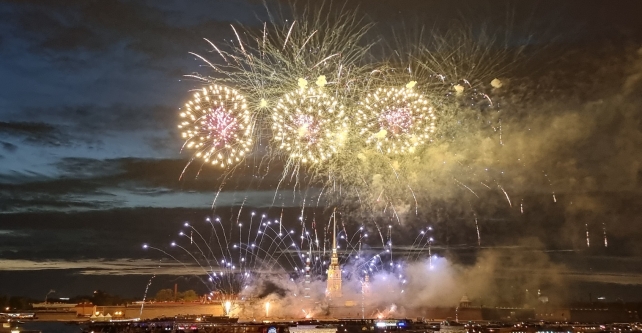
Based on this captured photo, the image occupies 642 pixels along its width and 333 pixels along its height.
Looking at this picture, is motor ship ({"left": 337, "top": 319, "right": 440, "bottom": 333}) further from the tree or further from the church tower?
the tree

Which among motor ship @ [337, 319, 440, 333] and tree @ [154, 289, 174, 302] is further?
tree @ [154, 289, 174, 302]

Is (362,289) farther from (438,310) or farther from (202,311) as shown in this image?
(202,311)

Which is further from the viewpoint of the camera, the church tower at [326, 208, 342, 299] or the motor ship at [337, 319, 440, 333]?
the church tower at [326, 208, 342, 299]

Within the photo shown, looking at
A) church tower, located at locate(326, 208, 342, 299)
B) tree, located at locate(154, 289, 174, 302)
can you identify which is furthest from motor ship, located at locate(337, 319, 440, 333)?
tree, located at locate(154, 289, 174, 302)

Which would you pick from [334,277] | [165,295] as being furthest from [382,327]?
[165,295]

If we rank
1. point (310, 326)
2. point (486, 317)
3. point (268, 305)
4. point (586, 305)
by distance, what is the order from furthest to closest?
point (586, 305) → point (486, 317) → point (268, 305) → point (310, 326)

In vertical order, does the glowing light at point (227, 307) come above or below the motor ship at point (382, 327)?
above

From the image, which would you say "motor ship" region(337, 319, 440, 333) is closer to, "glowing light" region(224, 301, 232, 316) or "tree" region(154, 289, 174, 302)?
"glowing light" region(224, 301, 232, 316)

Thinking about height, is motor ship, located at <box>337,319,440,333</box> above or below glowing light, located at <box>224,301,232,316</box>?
below

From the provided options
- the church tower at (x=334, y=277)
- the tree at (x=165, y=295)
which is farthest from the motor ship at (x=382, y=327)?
the tree at (x=165, y=295)

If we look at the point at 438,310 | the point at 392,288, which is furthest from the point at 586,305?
the point at 392,288

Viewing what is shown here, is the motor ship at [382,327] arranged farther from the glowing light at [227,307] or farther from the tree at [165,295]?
the tree at [165,295]
